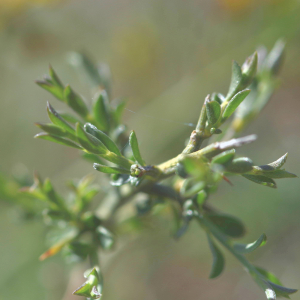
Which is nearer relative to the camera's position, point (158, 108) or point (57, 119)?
point (57, 119)

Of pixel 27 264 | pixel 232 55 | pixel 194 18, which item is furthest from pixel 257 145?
pixel 27 264

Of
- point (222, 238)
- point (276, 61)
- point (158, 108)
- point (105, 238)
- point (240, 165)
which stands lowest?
point (158, 108)

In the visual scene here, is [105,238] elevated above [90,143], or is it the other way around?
[90,143]

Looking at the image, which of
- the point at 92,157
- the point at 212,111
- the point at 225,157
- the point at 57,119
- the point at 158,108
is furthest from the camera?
the point at 158,108

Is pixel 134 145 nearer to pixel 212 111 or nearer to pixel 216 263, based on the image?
pixel 212 111

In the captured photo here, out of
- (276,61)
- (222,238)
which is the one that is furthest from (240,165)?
(276,61)

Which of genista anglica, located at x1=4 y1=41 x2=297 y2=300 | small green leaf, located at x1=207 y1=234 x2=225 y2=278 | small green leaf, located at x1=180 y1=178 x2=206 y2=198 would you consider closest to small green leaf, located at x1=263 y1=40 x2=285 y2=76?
genista anglica, located at x1=4 y1=41 x2=297 y2=300

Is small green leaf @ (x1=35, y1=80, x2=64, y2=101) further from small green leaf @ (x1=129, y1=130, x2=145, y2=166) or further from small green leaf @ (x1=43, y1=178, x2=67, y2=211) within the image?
small green leaf @ (x1=129, y1=130, x2=145, y2=166)
